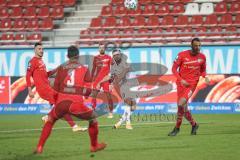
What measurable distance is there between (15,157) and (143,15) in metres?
19.0

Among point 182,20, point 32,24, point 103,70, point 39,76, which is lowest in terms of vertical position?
point 103,70

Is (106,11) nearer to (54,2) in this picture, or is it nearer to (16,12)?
(54,2)

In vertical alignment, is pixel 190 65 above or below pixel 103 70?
above

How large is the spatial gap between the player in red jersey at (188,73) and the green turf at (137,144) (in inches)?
21.9

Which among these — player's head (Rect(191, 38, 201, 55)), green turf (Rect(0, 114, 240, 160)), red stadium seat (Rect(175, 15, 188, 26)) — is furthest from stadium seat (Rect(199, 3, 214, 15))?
player's head (Rect(191, 38, 201, 55))

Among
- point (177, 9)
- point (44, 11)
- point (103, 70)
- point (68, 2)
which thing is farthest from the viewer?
point (68, 2)

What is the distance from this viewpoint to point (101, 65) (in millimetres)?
22469

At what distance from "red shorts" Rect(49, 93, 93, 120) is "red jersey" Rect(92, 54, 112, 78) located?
1127cm

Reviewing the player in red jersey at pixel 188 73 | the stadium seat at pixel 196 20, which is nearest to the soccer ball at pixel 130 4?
the stadium seat at pixel 196 20

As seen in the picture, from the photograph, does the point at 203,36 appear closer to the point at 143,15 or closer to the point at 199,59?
the point at 143,15

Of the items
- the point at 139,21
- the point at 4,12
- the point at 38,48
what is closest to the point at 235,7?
the point at 139,21

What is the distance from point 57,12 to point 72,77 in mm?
20479

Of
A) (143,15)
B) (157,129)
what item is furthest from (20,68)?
(157,129)

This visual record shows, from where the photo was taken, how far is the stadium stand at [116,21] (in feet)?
85.9
